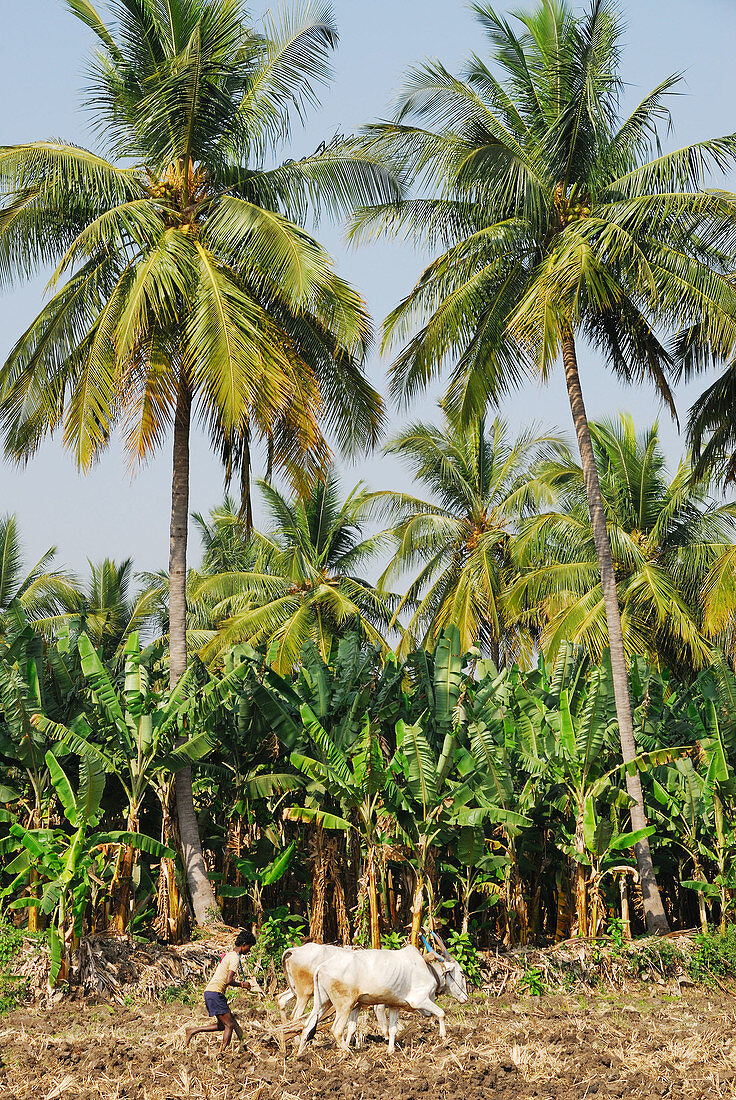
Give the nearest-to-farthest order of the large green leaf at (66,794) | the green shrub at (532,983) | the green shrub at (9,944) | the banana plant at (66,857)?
1. the banana plant at (66,857)
2. the green shrub at (9,944)
3. the large green leaf at (66,794)
4. the green shrub at (532,983)

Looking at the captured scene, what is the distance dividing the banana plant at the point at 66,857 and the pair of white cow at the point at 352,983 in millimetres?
2732

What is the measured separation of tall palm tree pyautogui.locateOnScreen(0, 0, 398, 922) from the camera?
11.3m

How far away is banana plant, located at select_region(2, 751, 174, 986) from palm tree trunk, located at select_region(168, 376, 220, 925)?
3.04ft

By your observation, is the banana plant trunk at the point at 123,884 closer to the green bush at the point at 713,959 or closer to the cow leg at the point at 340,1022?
the cow leg at the point at 340,1022

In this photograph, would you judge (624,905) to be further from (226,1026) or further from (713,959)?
(226,1026)

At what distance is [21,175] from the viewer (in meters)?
11.4

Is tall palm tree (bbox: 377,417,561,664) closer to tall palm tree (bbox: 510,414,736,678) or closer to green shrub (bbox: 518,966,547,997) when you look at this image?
tall palm tree (bbox: 510,414,736,678)

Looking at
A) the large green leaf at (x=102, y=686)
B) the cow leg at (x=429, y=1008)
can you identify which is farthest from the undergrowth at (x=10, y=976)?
the cow leg at (x=429, y=1008)

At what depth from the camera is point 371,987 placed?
25.3ft

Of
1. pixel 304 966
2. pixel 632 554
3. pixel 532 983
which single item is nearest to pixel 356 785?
pixel 532 983

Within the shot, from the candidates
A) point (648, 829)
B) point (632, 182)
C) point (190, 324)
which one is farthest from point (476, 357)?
point (648, 829)

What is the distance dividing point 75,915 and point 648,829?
21.0ft

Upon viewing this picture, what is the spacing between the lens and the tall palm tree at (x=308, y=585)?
21281 millimetres

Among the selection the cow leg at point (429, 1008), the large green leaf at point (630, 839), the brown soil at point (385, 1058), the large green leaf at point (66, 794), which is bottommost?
the brown soil at point (385, 1058)
